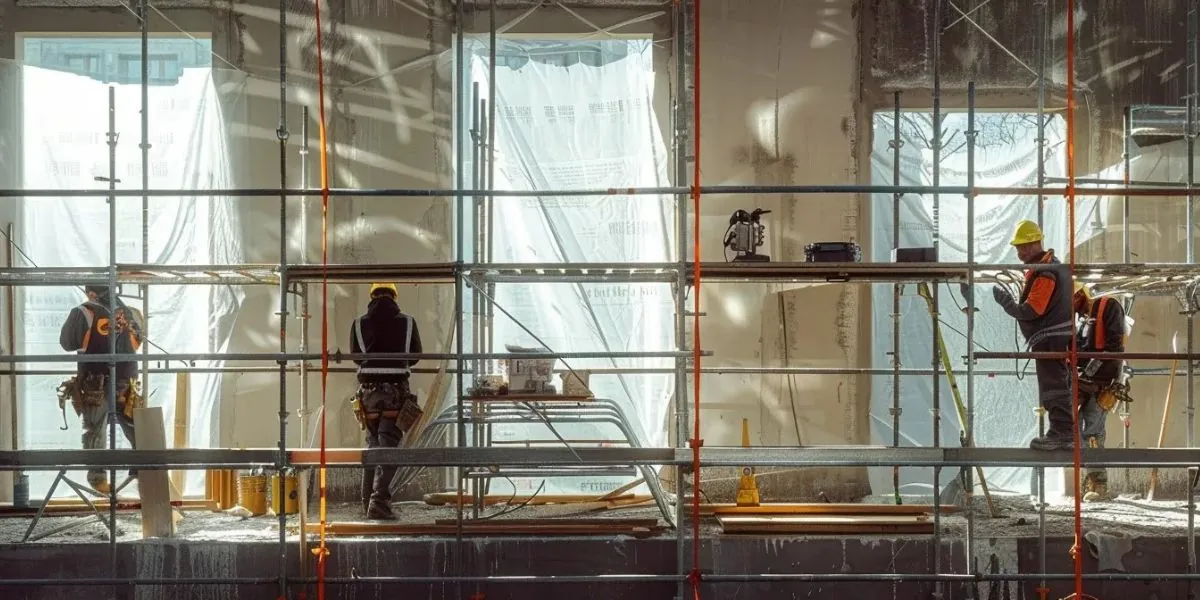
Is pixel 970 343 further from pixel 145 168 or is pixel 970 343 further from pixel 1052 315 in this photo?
pixel 145 168

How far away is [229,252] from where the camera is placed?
9234mm

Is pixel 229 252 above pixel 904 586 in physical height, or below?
above

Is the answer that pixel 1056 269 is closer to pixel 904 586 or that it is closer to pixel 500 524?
pixel 904 586

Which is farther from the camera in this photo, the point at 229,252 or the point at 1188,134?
the point at 229,252

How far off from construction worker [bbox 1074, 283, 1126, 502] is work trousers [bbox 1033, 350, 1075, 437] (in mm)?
1213

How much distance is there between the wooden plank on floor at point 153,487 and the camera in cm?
735

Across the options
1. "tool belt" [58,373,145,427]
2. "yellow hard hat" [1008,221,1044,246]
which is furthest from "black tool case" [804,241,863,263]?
"tool belt" [58,373,145,427]

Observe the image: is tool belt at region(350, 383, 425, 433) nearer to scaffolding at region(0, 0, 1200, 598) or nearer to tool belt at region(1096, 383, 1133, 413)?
scaffolding at region(0, 0, 1200, 598)

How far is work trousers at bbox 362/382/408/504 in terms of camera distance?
7.86 m

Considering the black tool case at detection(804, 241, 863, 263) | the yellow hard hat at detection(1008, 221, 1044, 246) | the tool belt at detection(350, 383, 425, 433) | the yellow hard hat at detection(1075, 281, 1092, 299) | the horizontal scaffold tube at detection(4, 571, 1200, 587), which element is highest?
the yellow hard hat at detection(1008, 221, 1044, 246)

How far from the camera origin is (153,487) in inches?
291

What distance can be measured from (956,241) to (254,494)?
6.35 meters

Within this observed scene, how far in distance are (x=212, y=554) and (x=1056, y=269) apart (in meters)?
5.84

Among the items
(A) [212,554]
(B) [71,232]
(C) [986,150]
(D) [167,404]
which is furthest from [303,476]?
(C) [986,150]
